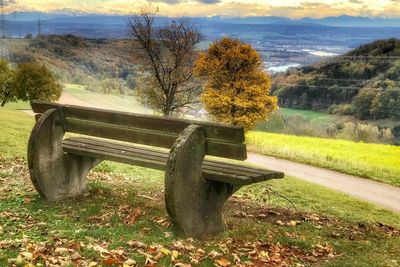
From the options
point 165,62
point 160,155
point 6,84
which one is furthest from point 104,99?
point 160,155

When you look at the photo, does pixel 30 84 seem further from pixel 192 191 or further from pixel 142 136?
pixel 192 191

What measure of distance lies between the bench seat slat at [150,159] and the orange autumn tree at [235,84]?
36046mm

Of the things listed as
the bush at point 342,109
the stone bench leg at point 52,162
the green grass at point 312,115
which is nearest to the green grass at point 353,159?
the stone bench leg at point 52,162

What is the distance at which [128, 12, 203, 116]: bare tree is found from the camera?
4162cm

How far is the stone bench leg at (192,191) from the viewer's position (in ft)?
19.2

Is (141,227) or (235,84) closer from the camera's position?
(141,227)

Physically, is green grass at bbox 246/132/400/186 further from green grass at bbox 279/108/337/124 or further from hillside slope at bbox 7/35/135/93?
hillside slope at bbox 7/35/135/93

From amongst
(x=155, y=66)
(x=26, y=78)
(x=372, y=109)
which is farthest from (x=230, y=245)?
(x=372, y=109)

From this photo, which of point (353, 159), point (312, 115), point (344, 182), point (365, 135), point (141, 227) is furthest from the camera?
point (312, 115)

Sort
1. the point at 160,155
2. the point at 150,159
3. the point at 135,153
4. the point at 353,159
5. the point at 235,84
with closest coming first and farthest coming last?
1. the point at 150,159
2. the point at 160,155
3. the point at 135,153
4. the point at 353,159
5. the point at 235,84

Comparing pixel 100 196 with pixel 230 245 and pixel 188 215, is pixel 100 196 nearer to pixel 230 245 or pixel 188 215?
pixel 188 215

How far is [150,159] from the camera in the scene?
23.1ft

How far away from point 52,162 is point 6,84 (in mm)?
51550

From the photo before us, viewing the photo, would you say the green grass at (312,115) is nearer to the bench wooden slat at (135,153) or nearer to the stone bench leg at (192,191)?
the bench wooden slat at (135,153)
